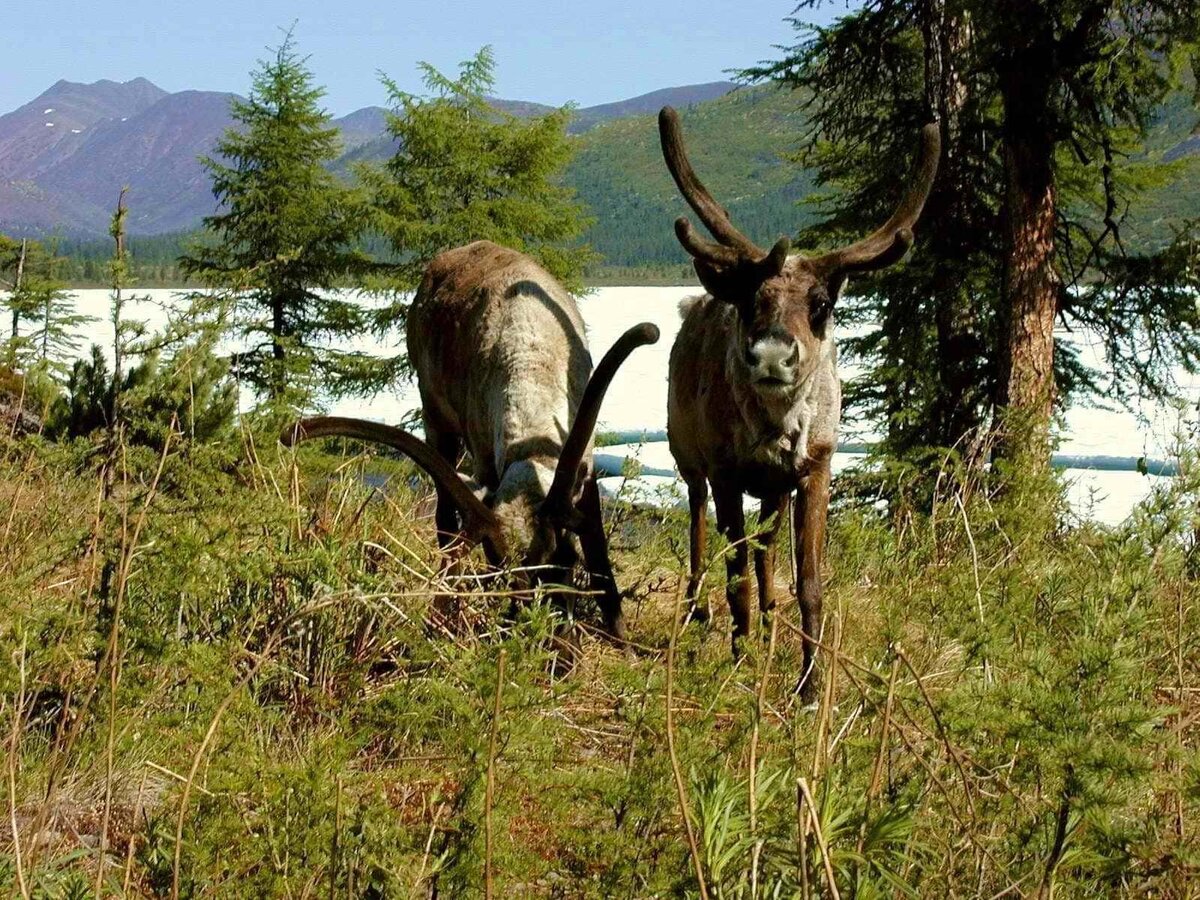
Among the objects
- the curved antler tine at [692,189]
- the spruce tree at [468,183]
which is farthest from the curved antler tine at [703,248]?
the spruce tree at [468,183]

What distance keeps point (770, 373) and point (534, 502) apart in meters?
1.31

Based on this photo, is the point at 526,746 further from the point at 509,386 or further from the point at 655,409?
the point at 655,409

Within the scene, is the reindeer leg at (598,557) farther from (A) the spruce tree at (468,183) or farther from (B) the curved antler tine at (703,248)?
(A) the spruce tree at (468,183)

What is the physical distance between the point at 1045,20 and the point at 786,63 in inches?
139

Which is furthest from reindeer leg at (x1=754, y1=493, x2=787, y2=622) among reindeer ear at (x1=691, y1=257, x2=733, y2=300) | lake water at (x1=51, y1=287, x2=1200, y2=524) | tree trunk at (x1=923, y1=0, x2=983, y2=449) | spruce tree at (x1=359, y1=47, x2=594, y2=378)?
spruce tree at (x1=359, y1=47, x2=594, y2=378)

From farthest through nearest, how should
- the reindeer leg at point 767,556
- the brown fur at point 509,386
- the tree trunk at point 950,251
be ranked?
the tree trunk at point 950,251 → the brown fur at point 509,386 → the reindeer leg at point 767,556

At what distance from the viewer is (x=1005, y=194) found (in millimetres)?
9852

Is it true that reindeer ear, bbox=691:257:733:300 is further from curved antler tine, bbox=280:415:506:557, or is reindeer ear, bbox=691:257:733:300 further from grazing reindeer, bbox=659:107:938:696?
curved antler tine, bbox=280:415:506:557

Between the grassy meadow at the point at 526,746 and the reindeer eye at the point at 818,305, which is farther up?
the reindeer eye at the point at 818,305

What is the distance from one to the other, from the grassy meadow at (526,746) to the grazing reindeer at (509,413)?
2.67ft

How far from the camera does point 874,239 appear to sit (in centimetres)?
568

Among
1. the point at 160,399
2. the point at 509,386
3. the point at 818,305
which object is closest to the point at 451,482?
the point at 509,386

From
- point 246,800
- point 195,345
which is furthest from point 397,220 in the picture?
point 246,800

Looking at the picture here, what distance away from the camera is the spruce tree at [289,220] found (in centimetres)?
2381
